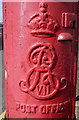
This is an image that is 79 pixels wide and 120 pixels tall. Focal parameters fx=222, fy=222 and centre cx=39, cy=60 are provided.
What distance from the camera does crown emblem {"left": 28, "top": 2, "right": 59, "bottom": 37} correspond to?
127 cm

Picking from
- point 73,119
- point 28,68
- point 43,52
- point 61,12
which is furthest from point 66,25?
point 73,119

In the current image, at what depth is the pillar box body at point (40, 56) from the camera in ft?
4.23

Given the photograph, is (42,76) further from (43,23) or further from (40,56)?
(43,23)

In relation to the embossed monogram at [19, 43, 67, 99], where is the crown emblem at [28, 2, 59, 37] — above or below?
above

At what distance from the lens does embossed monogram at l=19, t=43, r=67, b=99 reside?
131 centimetres

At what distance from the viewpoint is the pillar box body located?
1.29 meters

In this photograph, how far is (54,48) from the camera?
1322 millimetres

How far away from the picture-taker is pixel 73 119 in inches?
60.2

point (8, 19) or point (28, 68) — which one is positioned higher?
point (8, 19)

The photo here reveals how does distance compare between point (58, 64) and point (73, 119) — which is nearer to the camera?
point (58, 64)

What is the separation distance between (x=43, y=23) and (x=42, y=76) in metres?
0.32

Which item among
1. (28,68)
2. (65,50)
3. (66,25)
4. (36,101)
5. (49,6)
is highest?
(49,6)

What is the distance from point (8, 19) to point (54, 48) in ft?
1.10

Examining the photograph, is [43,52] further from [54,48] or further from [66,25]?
[66,25]
